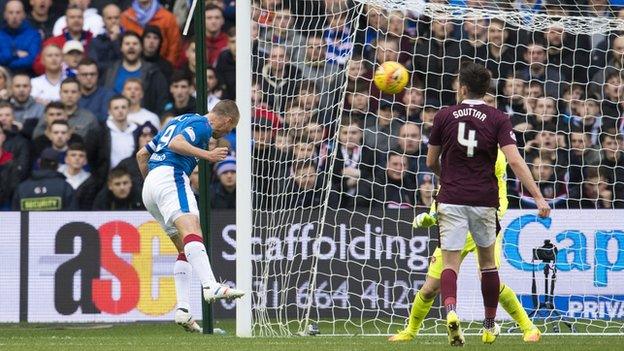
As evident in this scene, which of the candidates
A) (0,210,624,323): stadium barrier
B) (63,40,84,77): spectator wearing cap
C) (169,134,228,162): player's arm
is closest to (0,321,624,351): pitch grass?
(169,134,228,162): player's arm

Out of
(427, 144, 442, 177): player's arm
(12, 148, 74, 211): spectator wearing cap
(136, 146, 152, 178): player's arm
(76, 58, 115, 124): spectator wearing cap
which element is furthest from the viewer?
(76, 58, 115, 124): spectator wearing cap

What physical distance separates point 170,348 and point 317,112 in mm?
4726

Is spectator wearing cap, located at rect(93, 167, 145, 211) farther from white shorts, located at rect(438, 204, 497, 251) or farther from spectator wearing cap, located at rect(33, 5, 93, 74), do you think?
white shorts, located at rect(438, 204, 497, 251)

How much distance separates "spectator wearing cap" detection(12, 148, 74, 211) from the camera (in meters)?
14.5

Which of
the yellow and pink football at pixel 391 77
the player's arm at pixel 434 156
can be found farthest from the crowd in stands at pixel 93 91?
the player's arm at pixel 434 156

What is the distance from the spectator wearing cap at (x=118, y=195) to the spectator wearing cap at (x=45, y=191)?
35 cm

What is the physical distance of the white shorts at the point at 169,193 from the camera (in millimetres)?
10633

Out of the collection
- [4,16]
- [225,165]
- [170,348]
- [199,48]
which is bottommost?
[170,348]

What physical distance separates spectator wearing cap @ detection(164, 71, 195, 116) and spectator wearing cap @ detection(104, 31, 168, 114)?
15 cm

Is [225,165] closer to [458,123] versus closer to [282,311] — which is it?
[282,311]

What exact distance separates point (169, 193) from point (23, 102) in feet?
18.1

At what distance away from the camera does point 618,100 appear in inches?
555

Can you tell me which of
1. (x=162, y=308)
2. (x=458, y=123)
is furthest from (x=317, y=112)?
(x=458, y=123)

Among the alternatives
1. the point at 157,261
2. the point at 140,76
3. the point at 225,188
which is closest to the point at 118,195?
the point at 157,261
